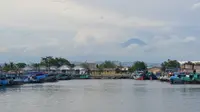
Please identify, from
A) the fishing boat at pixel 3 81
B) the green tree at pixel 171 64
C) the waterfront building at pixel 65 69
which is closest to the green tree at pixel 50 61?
the waterfront building at pixel 65 69

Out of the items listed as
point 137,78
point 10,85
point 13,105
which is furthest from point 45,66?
point 13,105

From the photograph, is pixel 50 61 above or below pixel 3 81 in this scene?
above

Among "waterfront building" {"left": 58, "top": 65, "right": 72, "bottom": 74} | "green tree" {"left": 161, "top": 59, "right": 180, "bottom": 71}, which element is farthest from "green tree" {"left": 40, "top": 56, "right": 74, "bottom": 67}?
"green tree" {"left": 161, "top": 59, "right": 180, "bottom": 71}

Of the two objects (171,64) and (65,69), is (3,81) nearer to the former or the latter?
(65,69)

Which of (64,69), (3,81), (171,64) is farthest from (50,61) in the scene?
(3,81)

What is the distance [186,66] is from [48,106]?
8217 cm

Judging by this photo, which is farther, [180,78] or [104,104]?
[180,78]

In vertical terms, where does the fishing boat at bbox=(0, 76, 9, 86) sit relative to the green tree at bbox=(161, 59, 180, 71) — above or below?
below

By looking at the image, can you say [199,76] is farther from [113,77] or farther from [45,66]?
[45,66]

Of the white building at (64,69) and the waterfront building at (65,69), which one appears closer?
the waterfront building at (65,69)

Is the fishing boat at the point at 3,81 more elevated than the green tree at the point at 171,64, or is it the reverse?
the green tree at the point at 171,64

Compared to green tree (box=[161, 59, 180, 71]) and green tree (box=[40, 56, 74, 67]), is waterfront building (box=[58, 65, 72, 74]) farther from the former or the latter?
green tree (box=[161, 59, 180, 71])

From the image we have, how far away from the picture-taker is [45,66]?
436ft

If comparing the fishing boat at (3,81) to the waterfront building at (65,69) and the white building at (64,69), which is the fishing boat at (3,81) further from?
the white building at (64,69)
